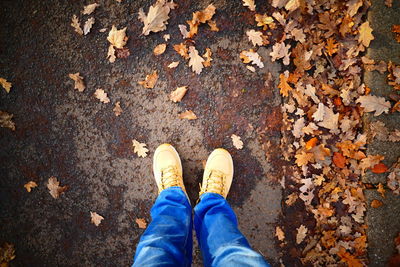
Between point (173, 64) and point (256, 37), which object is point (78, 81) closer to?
point (173, 64)

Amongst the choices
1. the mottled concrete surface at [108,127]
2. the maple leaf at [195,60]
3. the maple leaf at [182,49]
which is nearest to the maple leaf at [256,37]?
the mottled concrete surface at [108,127]

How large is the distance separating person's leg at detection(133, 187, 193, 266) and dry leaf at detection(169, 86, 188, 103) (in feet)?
2.98

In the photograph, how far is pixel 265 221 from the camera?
265cm

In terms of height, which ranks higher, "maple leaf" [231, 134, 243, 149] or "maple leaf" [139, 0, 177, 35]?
"maple leaf" [139, 0, 177, 35]

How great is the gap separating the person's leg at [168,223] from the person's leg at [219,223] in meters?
0.15

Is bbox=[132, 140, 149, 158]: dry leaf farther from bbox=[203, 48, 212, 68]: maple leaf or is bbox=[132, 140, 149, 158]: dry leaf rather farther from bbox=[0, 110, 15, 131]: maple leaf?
bbox=[0, 110, 15, 131]: maple leaf

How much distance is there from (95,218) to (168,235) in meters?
1.23

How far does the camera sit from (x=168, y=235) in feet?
6.25

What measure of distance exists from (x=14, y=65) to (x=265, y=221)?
316cm

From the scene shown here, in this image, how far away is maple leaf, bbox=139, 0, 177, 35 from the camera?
2.59 metres

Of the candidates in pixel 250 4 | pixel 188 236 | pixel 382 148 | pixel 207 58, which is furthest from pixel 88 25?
pixel 382 148

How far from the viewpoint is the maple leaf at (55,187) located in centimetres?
273

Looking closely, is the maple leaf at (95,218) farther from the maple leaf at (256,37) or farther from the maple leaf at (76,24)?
the maple leaf at (256,37)

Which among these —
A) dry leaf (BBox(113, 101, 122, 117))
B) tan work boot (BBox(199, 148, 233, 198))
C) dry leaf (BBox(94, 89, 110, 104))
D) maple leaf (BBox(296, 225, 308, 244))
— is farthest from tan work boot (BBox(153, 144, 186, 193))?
maple leaf (BBox(296, 225, 308, 244))
